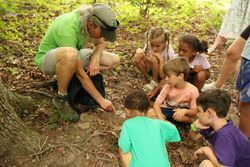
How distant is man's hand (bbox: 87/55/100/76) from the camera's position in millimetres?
4332

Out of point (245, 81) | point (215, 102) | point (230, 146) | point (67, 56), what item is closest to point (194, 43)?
point (245, 81)

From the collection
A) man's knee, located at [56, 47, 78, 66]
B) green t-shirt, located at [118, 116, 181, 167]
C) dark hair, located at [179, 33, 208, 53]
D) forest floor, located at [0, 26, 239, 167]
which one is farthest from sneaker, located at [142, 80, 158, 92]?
green t-shirt, located at [118, 116, 181, 167]

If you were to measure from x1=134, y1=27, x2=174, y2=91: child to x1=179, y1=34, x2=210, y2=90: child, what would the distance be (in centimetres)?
22

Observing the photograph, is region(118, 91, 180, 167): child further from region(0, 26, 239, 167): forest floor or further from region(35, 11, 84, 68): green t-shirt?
region(35, 11, 84, 68): green t-shirt

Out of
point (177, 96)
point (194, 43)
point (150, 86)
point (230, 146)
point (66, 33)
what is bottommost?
point (150, 86)

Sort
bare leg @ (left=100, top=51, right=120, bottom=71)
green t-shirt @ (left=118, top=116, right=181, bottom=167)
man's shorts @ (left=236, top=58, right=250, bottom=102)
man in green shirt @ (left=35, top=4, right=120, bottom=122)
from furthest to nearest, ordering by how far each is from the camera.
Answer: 1. bare leg @ (left=100, top=51, right=120, bottom=71)
2. man in green shirt @ (left=35, top=4, right=120, bottom=122)
3. man's shorts @ (left=236, top=58, right=250, bottom=102)
4. green t-shirt @ (left=118, top=116, right=181, bottom=167)

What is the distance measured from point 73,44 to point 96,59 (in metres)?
0.47

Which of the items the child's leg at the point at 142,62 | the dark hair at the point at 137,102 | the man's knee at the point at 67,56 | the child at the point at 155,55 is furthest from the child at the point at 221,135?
the child's leg at the point at 142,62

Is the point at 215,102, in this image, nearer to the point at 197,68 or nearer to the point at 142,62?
the point at 197,68

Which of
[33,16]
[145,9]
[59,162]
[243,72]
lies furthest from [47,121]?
[145,9]

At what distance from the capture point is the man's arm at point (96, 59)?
4.34 metres

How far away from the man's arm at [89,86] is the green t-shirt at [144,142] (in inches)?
44.8

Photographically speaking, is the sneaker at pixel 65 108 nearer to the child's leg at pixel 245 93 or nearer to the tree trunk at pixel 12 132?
the tree trunk at pixel 12 132

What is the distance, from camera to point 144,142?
3025 mm
